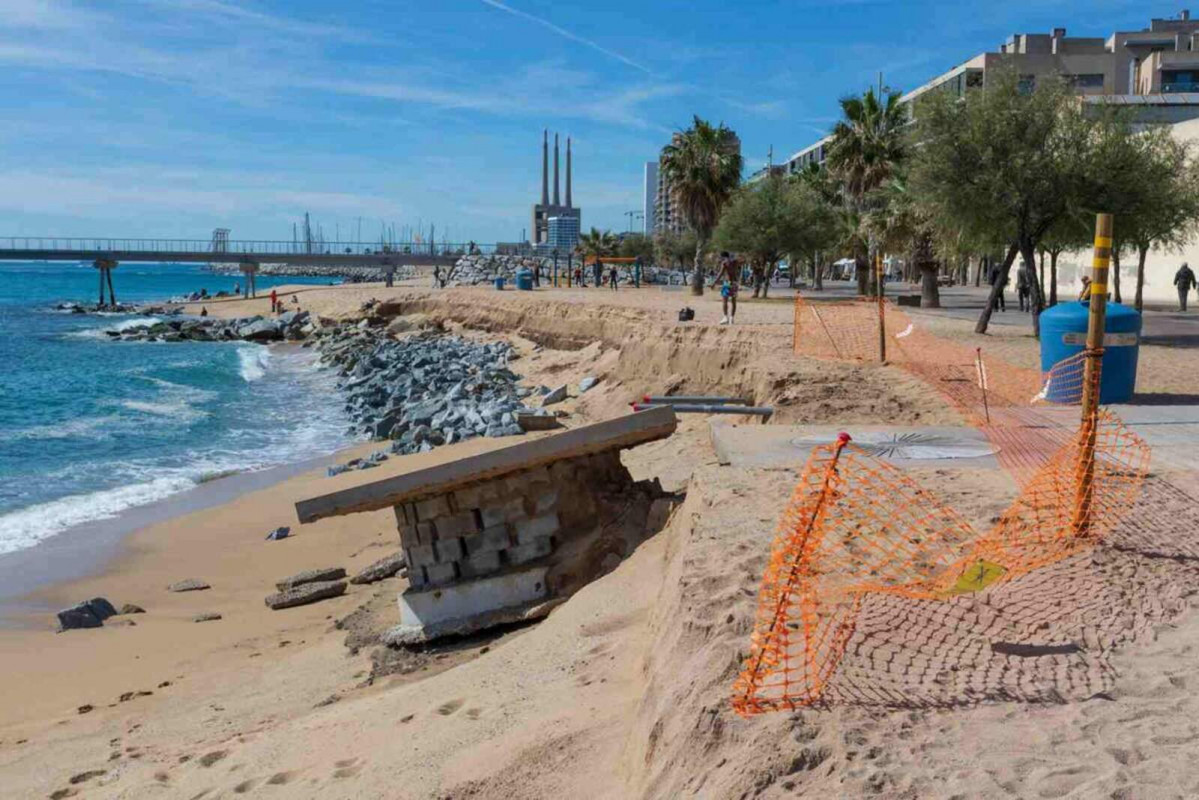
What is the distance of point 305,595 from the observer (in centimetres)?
1107

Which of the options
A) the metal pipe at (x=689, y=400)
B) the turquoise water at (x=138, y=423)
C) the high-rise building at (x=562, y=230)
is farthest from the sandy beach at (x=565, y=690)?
the high-rise building at (x=562, y=230)

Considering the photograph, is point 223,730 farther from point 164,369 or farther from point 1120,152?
point 164,369

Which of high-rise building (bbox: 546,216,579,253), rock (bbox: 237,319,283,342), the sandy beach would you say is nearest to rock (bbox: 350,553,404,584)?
the sandy beach

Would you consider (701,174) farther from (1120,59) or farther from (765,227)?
(1120,59)

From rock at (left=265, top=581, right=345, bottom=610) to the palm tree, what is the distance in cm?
3286

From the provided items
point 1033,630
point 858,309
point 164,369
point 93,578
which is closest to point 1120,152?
point 858,309

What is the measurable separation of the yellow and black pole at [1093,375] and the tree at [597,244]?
69742mm

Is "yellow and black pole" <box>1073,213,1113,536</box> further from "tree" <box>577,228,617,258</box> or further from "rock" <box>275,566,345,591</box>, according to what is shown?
"tree" <box>577,228,617,258</box>

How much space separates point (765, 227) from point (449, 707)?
116ft

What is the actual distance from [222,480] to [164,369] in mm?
23297

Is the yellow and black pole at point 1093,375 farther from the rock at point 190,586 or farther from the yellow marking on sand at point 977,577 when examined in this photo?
the rock at point 190,586

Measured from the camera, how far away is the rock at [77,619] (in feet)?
34.9

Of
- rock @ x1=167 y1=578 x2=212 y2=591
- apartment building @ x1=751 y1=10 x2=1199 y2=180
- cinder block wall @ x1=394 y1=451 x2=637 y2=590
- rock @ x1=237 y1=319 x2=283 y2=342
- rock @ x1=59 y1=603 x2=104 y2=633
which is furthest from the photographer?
apartment building @ x1=751 y1=10 x2=1199 y2=180

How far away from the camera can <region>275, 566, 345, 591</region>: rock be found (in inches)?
456
